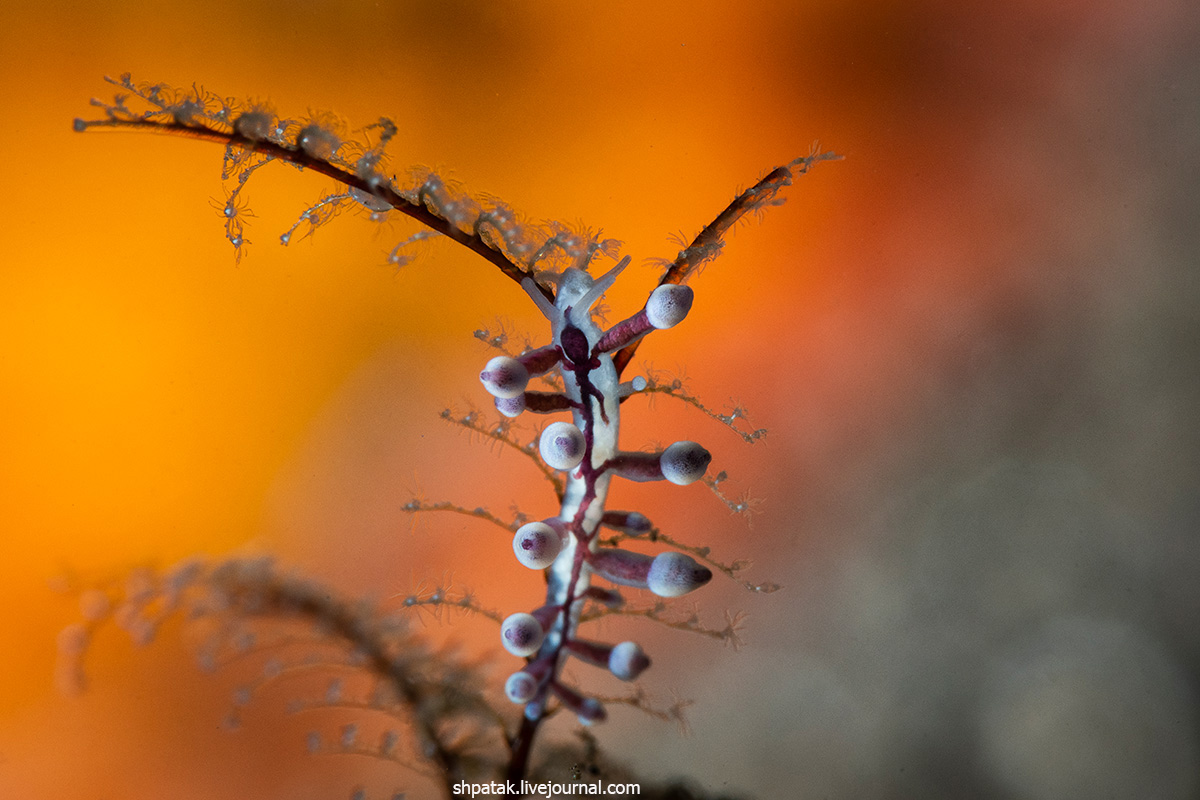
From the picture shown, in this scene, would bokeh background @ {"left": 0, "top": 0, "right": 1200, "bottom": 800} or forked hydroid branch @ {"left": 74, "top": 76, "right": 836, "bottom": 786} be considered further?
bokeh background @ {"left": 0, "top": 0, "right": 1200, "bottom": 800}

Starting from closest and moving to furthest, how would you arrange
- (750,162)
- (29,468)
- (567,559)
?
(567,559), (29,468), (750,162)

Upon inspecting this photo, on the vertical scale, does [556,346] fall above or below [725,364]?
below

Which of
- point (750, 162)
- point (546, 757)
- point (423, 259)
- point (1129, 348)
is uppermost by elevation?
point (750, 162)

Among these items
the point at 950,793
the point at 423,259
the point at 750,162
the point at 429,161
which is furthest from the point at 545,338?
the point at 950,793

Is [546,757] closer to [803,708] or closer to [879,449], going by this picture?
[803,708]

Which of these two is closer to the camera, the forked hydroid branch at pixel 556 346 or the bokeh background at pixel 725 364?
the forked hydroid branch at pixel 556 346

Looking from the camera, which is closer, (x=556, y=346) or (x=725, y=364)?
(x=556, y=346)

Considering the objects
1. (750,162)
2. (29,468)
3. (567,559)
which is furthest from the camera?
(750,162)

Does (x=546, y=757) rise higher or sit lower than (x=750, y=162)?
lower
